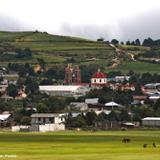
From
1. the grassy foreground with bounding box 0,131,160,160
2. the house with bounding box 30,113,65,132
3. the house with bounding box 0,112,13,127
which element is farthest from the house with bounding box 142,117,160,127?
Answer: the grassy foreground with bounding box 0,131,160,160

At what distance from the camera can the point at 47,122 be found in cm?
17675

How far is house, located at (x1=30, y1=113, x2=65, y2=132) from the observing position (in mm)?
162675

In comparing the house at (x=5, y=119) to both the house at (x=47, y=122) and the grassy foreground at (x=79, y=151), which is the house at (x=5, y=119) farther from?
the grassy foreground at (x=79, y=151)

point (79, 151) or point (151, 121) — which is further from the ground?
point (151, 121)

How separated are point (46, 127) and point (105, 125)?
13435 mm

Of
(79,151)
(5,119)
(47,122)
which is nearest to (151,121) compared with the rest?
(47,122)

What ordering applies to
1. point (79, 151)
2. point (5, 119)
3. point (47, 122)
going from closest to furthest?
point (79, 151) < point (47, 122) < point (5, 119)

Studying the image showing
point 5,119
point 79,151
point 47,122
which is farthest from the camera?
point 5,119

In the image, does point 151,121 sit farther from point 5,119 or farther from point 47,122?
point 5,119

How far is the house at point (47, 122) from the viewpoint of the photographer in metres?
163

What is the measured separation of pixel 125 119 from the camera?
183375mm

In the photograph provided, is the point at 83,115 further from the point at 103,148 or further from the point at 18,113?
the point at 103,148

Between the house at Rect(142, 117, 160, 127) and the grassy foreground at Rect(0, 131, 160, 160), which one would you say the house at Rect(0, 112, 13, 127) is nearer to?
the house at Rect(142, 117, 160, 127)

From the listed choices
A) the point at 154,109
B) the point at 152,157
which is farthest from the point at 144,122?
the point at 152,157
